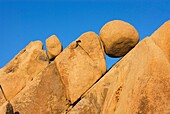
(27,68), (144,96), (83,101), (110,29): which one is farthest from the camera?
(27,68)

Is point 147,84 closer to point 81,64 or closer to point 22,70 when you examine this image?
point 81,64

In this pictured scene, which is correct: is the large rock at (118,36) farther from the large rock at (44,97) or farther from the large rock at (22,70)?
the large rock at (22,70)

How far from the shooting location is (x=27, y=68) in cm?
1380

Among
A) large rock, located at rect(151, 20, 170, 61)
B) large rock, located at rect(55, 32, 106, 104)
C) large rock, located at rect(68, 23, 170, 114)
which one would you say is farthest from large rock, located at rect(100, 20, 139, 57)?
large rock, located at rect(68, 23, 170, 114)

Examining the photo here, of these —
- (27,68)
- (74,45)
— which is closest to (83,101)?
(74,45)

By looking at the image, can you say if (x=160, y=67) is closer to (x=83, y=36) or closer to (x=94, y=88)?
(x=94, y=88)

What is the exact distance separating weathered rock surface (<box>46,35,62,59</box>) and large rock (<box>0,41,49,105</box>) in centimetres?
36

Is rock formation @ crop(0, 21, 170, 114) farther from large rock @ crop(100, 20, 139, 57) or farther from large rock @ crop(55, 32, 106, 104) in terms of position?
large rock @ crop(100, 20, 139, 57)

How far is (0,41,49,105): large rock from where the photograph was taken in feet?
44.6

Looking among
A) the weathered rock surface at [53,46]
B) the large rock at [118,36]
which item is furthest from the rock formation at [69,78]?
the large rock at [118,36]

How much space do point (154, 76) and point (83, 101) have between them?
5.22 m

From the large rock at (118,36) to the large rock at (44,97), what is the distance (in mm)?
2650

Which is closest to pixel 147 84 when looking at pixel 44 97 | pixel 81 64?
pixel 81 64

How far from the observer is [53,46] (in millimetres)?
13750
